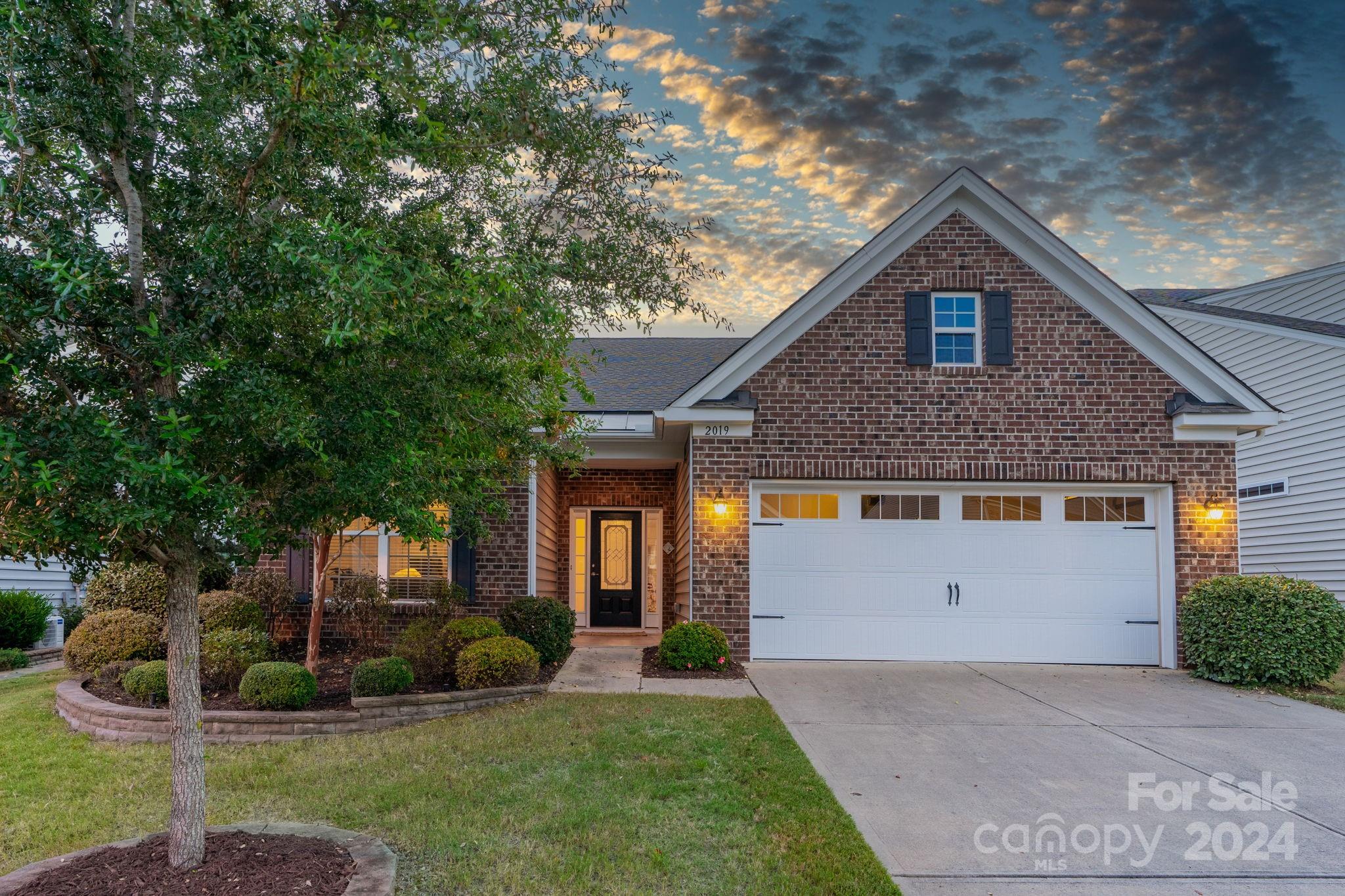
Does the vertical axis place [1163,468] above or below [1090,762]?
above

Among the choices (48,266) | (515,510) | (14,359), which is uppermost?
(48,266)

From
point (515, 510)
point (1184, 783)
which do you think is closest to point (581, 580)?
point (515, 510)

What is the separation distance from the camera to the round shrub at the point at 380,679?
25.0 feet

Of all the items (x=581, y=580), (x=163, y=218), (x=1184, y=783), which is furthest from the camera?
(x=581, y=580)

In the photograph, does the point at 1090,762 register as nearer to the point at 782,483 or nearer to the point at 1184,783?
the point at 1184,783

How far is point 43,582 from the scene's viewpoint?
45.2 ft

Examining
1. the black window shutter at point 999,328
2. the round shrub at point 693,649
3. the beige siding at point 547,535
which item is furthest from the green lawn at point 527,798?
the black window shutter at point 999,328

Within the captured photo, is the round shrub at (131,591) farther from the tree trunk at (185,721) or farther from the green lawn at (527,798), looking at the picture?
the tree trunk at (185,721)

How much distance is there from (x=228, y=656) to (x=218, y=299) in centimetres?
581

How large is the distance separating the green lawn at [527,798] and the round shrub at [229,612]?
190cm

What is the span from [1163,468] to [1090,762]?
587 centimetres

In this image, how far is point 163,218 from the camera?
3891 millimetres

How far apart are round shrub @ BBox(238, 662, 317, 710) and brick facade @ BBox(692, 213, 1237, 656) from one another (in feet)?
15.5

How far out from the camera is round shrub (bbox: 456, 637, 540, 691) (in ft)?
26.5
